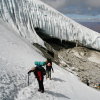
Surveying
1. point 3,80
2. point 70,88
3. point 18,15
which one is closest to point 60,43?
point 18,15

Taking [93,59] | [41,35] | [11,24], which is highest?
[11,24]

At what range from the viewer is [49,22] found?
29594 mm

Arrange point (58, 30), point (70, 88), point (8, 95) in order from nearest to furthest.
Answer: point (8, 95)
point (70, 88)
point (58, 30)

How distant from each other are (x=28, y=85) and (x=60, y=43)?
64.9ft

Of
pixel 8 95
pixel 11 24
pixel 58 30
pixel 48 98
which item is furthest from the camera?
pixel 58 30

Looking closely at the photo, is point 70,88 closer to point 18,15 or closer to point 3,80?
point 3,80

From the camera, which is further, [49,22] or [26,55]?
[49,22]

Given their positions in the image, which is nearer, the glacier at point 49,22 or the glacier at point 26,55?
the glacier at point 26,55

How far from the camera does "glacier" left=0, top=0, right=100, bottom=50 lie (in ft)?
95.3

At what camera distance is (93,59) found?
28.2 m

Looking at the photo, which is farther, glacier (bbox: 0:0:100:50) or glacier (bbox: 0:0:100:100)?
glacier (bbox: 0:0:100:50)

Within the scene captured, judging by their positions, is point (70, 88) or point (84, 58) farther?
point (84, 58)

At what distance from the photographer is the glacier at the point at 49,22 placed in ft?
95.3

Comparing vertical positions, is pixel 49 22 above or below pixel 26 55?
above
